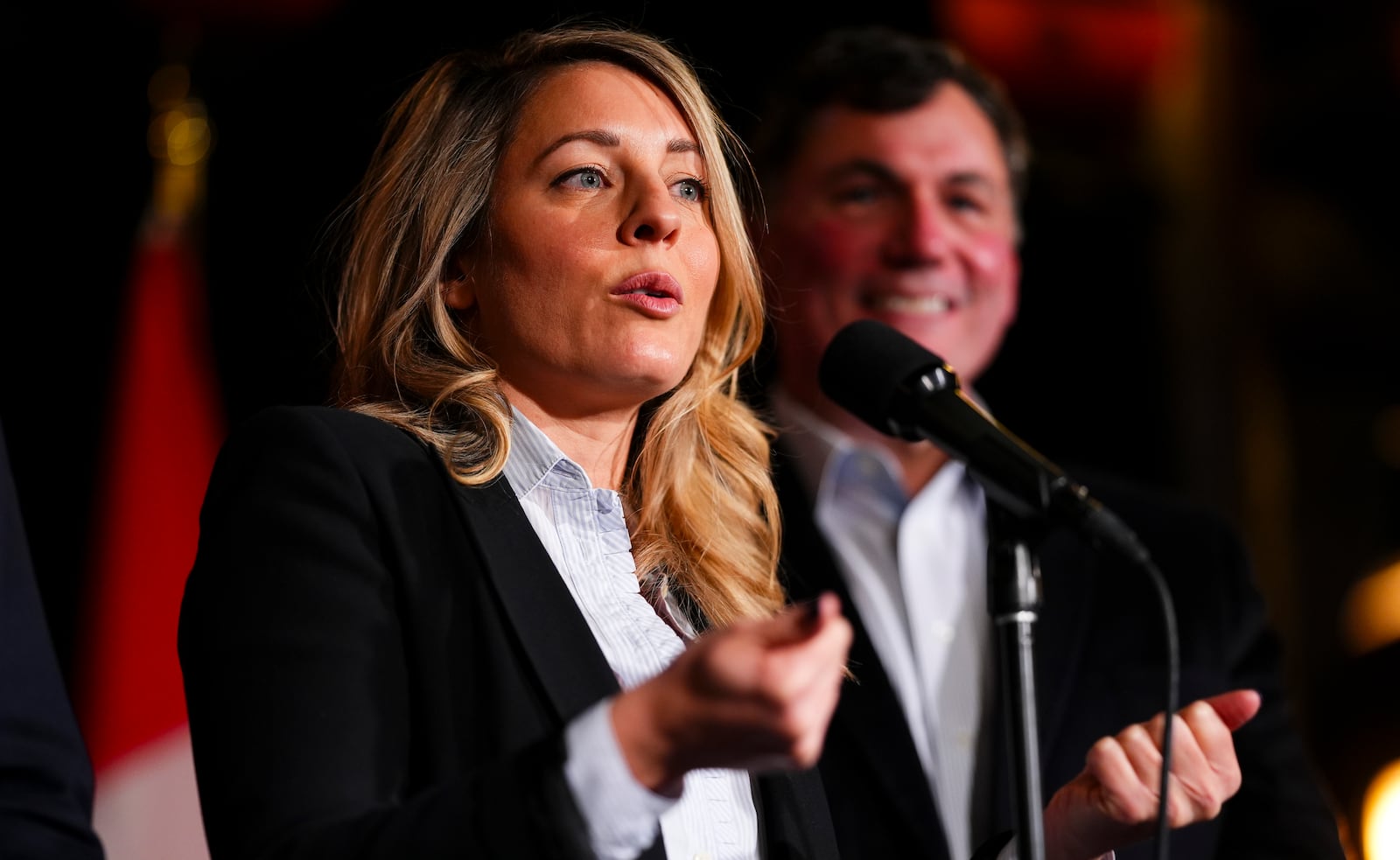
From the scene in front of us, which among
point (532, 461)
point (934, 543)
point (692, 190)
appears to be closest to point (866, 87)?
point (934, 543)

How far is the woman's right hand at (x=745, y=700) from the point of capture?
0.77 meters

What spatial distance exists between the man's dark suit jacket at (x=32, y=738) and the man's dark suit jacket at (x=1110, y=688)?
827 mm

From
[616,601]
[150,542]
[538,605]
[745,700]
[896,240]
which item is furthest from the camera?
[150,542]

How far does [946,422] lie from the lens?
102cm

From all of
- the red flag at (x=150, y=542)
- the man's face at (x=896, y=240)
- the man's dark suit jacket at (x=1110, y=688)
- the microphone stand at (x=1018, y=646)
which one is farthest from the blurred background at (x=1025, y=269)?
the microphone stand at (x=1018, y=646)

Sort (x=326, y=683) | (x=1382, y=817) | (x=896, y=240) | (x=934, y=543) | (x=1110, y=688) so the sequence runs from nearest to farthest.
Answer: (x=326, y=683) < (x=1110, y=688) < (x=934, y=543) < (x=896, y=240) < (x=1382, y=817)

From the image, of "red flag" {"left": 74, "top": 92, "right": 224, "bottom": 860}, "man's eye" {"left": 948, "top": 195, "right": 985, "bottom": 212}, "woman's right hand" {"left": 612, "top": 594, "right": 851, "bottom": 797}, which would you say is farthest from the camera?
"red flag" {"left": 74, "top": 92, "right": 224, "bottom": 860}

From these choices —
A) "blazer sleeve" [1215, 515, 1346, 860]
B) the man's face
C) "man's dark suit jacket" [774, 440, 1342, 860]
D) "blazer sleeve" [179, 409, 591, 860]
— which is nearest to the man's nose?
the man's face

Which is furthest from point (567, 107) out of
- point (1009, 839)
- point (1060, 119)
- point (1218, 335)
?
point (1218, 335)

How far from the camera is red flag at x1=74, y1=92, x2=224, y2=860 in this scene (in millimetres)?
2418

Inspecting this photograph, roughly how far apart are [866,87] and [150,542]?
59.2 inches

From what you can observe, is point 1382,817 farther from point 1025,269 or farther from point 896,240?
point 896,240

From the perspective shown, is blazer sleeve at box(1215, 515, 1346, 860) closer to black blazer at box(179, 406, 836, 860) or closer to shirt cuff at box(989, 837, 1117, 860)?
shirt cuff at box(989, 837, 1117, 860)

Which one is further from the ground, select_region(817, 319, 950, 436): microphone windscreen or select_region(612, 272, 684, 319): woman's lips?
select_region(612, 272, 684, 319): woman's lips
